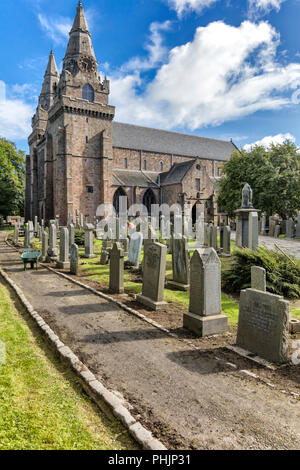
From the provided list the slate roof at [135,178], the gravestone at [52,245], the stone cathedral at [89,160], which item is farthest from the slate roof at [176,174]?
the gravestone at [52,245]

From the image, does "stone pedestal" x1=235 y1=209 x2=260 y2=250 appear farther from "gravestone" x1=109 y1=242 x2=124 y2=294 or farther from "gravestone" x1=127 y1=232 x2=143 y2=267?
"gravestone" x1=109 y1=242 x2=124 y2=294

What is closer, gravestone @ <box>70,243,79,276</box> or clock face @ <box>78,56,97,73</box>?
gravestone @ <box>70,243,79,276</box>

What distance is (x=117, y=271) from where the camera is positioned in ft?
28.9

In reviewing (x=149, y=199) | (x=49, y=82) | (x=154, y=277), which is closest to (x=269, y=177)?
(x=149, y=199)

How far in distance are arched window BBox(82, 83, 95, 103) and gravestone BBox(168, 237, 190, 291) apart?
3257cm

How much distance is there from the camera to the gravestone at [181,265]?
8.88 m

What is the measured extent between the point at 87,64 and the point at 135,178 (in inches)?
588

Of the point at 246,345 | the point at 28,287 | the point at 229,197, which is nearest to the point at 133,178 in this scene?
the point at 229,197

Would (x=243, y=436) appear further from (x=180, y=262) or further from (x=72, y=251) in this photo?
(x=72, y=251)

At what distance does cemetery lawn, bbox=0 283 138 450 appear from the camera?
9.33 feet

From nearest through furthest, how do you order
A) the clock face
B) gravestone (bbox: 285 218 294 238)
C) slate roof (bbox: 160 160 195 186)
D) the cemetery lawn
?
the cemetery lawn
gravestone (bbox: 285 218 294 238)
the clock face
slate roof (bbox: 160 160 195 186)

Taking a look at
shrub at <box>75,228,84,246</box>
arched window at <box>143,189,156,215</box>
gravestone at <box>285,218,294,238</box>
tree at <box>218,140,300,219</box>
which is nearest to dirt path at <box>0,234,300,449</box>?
shrub at <box>75,228,84,246</box>

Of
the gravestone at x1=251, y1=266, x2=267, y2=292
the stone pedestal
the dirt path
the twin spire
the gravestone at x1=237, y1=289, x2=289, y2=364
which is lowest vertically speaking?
the dirt path

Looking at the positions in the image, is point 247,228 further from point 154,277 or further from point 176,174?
point 176,174
